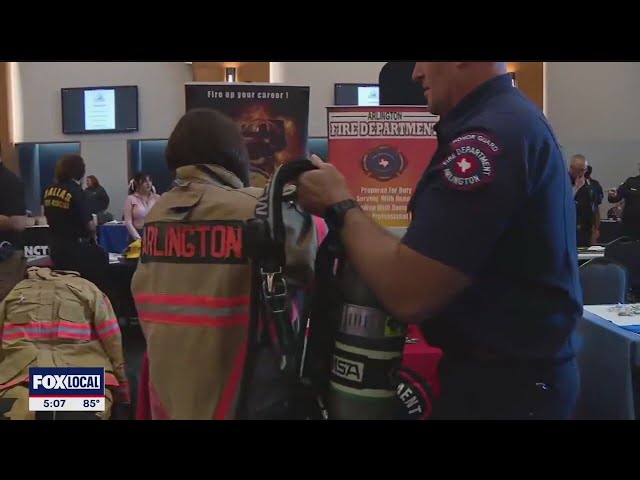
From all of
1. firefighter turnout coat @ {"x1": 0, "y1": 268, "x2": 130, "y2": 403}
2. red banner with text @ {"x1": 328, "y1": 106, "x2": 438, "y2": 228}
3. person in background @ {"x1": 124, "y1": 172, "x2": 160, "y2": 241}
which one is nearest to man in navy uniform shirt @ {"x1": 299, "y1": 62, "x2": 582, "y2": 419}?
red banner with text @ {"x1": 328, "y1": 106, "x2": 438, "y2": 228}

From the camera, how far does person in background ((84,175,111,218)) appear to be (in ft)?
20.0

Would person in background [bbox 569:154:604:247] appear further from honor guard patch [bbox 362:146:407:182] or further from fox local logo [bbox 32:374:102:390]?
fox local logo [bbox 32:374:102:390]

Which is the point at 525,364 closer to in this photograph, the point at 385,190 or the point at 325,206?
the point at 325,206

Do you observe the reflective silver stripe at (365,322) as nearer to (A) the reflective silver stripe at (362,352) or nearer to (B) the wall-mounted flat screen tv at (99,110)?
(A) the reflective silver stripe at (362,352)

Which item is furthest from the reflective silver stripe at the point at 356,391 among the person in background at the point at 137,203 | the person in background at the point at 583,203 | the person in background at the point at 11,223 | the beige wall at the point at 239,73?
the person in background at the point at 137,203

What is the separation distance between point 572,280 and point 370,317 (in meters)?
0.26

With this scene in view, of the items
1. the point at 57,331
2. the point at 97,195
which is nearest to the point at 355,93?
the point at 97,195

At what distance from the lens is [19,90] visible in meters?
6.67

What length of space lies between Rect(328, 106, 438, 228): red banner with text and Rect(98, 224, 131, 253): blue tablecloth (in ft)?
11.0

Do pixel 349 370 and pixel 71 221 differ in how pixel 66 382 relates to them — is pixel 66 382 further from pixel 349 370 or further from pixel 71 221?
pixel 71 221

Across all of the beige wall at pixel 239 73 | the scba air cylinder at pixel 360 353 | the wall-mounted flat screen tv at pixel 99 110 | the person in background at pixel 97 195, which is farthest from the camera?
the wall-mounted flat screen tv at pixel 99 110

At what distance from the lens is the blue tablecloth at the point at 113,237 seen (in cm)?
488

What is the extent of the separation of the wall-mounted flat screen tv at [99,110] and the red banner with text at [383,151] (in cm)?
553

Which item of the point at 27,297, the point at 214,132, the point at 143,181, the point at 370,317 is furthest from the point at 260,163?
the point at 143,181
